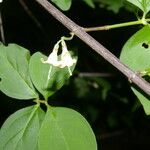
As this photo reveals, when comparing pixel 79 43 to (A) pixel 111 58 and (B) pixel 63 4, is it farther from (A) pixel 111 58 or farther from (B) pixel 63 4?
(A) pixel 111 58

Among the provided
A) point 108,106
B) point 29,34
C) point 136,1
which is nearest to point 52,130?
point 136,1

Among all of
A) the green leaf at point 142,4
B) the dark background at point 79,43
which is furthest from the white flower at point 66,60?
the dark background at point 79,43

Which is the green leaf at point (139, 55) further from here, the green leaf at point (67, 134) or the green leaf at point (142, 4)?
the green leaf at point (67, 134)

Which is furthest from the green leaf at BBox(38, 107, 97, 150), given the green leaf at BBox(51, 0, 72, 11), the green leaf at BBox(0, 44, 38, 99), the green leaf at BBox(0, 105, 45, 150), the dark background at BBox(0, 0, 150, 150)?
the dark background at BBox(0, 0, 150, 150)

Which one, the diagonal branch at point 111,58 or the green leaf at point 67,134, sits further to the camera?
the green leaf at point 67,134

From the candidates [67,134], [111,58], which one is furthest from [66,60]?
[67,134]
